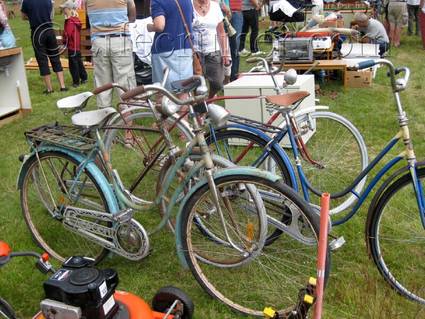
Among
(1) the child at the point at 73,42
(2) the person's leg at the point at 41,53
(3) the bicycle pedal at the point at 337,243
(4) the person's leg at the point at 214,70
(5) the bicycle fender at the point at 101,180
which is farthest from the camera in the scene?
(1) the child at the point at 73,42

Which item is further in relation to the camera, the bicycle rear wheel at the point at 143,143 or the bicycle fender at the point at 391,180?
the bicycle rear wheel at the point at 143,143

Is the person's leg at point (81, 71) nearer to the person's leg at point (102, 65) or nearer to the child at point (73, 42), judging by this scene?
the child at point (73, 42)

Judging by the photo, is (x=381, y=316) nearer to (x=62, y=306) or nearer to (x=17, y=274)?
(x=62, y=306)

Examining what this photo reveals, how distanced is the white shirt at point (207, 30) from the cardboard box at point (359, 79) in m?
2.93

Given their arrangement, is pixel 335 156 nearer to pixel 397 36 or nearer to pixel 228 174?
pixel 228 174

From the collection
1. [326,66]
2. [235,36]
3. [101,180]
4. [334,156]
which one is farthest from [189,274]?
[326,66]

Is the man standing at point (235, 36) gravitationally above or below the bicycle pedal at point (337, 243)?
above

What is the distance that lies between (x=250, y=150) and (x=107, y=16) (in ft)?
7.45

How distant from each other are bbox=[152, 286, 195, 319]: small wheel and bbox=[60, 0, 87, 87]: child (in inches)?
248

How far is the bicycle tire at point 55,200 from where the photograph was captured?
3039mm

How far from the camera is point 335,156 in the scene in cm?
377

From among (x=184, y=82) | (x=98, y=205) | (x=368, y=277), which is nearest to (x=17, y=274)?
(x=98, y=205)

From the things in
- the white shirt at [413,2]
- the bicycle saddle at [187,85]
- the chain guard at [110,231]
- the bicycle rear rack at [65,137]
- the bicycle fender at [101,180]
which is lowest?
the chain guard at [110,231]

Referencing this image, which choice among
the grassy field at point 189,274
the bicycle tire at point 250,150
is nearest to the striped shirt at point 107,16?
the grassy field at point 189,274
